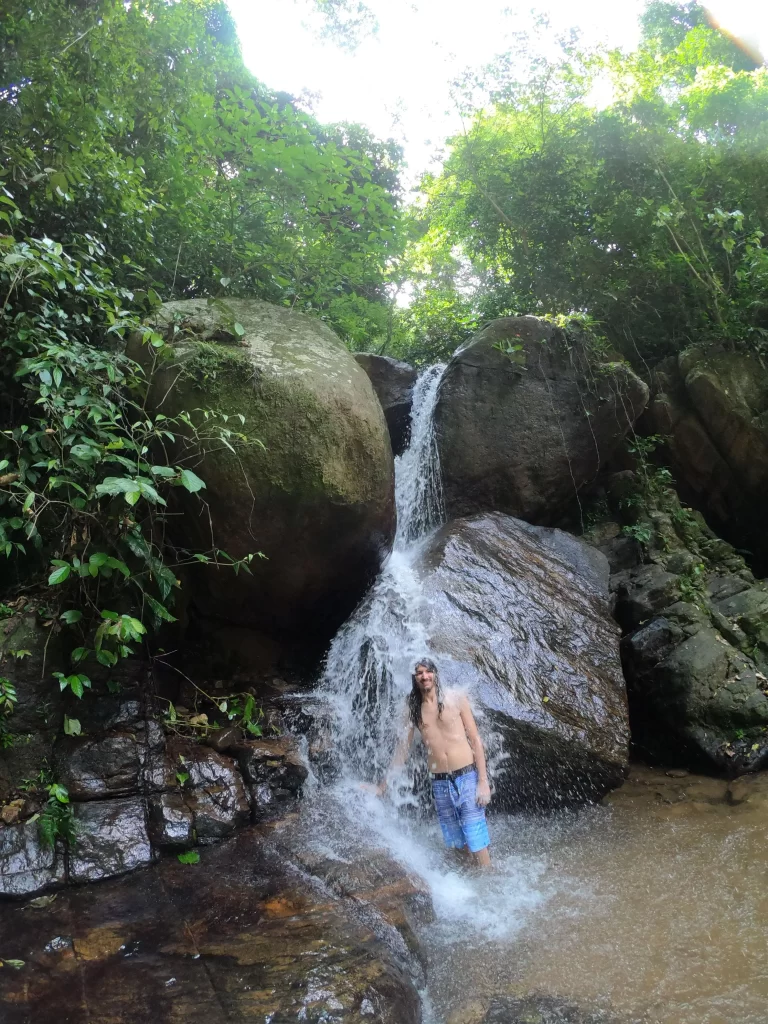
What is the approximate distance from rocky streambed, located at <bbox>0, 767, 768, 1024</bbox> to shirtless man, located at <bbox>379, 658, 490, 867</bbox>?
24 cm

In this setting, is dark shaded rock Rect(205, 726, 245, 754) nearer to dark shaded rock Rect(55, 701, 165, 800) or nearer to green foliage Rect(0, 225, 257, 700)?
dark shaded rock Rect(55, 701, 165, 800)

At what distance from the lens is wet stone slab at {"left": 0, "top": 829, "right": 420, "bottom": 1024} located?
251 centimetres

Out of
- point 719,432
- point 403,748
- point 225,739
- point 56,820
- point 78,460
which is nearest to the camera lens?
point 56,820

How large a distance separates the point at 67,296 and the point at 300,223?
346 cm

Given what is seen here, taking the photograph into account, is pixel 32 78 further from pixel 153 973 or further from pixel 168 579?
pixel 153 973

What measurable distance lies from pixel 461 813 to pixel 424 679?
90cm

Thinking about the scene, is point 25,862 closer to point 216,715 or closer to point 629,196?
point 216,715

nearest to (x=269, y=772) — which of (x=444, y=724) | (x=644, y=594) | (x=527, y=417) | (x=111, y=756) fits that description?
(x=111, y=756)

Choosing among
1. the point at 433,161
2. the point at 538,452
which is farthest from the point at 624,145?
the point at 538,452

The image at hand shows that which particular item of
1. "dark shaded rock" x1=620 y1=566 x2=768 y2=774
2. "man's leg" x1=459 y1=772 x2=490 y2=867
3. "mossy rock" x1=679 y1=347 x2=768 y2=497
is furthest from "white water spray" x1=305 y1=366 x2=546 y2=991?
"mossy rock" x1=679 y1=347 x2=768 y2=497

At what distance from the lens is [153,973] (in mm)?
2750

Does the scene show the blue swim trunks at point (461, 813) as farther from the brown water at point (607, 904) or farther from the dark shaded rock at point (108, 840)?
the dark shaded rock at point (108, 840)

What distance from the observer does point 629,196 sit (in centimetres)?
1047

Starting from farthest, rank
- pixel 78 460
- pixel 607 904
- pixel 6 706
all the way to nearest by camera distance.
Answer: pixel 78 460 < pixel 6 706 < pixel 607 904
